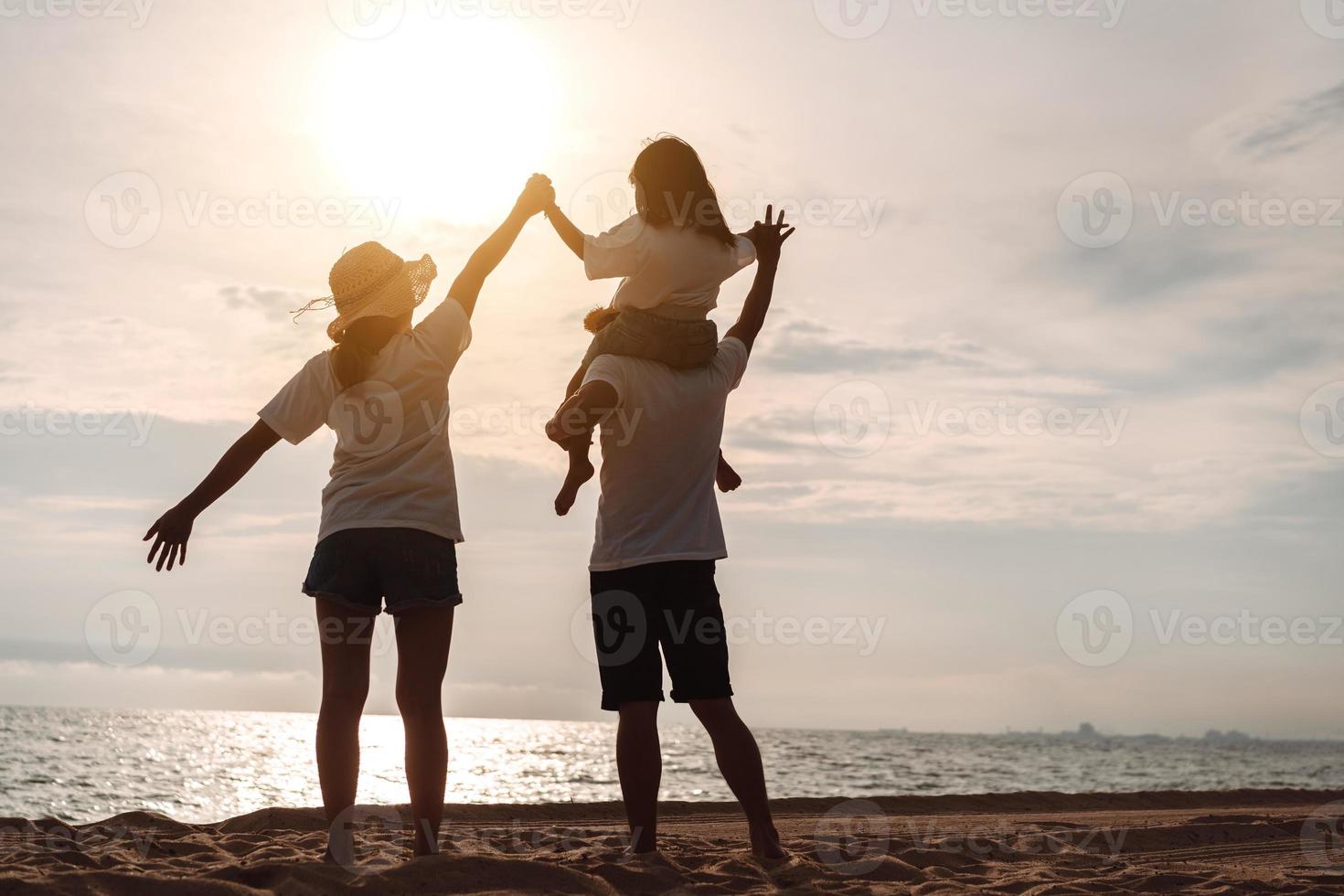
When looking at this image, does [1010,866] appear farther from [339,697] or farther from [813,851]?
[339,697]

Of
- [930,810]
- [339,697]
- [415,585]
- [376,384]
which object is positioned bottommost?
[930,810]


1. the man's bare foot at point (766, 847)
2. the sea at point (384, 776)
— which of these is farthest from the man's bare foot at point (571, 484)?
the sea at point (384, 776)

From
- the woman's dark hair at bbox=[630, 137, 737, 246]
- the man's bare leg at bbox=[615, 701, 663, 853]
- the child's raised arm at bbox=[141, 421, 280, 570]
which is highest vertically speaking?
the woman's dark hair at bbox=[630, 137, 737, 246]

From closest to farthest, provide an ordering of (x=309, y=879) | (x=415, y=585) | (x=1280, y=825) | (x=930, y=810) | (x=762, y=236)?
(x=309, y=879), (x=415, y=585), (x=762, y=236), (x=1280, y=825), (x=930, y=810)

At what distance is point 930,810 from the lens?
24.3ft

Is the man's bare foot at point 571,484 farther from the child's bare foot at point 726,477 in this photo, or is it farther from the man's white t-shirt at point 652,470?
the child's bare foot at point 726,477

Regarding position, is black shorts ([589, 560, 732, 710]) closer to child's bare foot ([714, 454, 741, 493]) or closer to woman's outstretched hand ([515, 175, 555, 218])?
child's bare foot ([714, 454, 741, 493])

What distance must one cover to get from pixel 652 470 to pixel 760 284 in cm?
101

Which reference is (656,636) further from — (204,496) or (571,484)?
(204,496)

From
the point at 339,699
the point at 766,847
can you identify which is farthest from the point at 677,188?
the point at 766,847

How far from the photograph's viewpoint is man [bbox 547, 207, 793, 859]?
12.6 feet

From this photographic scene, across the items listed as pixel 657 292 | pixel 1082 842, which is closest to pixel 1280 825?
pixel 1082 842

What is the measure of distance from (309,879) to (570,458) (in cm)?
150

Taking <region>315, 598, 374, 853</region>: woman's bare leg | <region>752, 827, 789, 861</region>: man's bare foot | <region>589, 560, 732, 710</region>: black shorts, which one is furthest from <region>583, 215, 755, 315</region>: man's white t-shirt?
<region>752, 827, 789, 861</region>: man's bare foot
